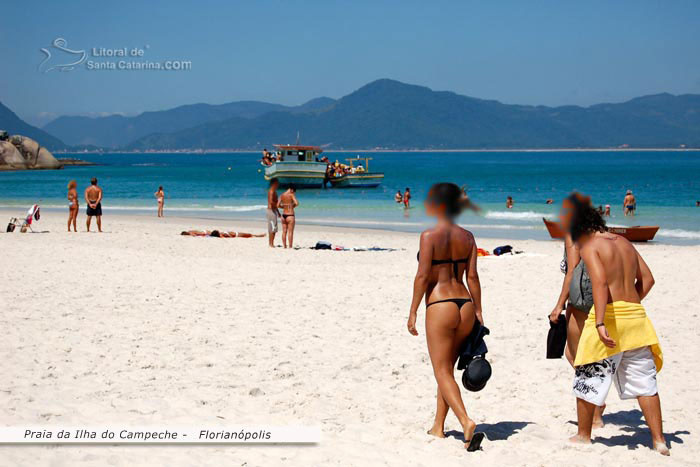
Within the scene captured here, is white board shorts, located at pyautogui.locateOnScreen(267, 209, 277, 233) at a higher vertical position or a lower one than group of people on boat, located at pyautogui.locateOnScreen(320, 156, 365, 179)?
lower

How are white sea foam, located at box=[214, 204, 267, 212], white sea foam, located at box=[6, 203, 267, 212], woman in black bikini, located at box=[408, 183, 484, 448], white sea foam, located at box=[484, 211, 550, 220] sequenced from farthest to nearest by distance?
1. white sea foam, located at box=[6, 203, 267, 212]
2. white sea foam, located at box=[214, 204, 267, 212]
3. white sea foam, located at box=[484, 211, 550, 220]
4. woman in black bikini, located at box=[408, 183, 484, 448]

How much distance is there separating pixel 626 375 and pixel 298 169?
4758cm

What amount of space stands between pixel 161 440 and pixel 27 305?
15.2ft

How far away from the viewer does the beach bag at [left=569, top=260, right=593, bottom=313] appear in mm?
4430

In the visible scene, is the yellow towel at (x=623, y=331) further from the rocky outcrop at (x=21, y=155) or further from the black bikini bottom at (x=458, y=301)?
the rocky outcrop at (x=21, y=155)

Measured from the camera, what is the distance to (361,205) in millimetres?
37844

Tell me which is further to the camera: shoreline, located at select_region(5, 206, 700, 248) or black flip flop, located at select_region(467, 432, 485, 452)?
shoreline, located at select_region(5, 206, 700, 248)

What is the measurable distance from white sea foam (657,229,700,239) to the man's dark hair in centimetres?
2055

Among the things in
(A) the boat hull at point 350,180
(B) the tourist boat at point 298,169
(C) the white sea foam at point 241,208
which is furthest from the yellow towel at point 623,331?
(A) the boat hull at point 350,180

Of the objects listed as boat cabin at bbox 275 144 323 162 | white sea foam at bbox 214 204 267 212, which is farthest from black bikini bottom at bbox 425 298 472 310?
boat cabin at bbox 275 144 323 162

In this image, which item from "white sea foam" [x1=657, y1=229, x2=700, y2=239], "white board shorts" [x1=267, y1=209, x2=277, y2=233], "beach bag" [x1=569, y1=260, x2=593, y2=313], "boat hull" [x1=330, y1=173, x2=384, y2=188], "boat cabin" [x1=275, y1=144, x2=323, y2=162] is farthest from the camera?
"boat hull" [x1=330, y1=173, x2=384, y2=188]

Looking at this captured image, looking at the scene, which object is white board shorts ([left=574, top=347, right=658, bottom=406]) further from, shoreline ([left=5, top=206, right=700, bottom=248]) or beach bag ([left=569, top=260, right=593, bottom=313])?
shoreline ([left=5, top=206, right=700, bottom=248])
